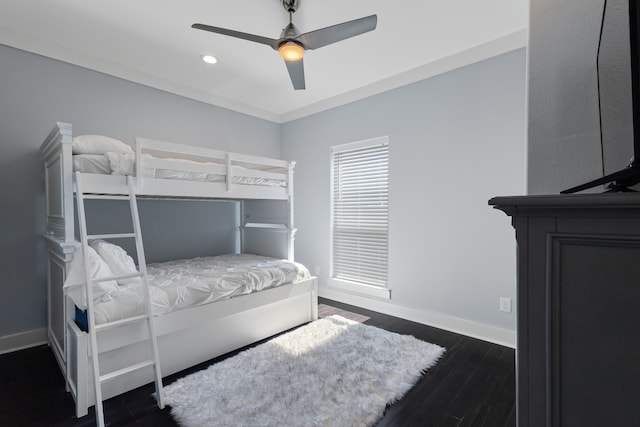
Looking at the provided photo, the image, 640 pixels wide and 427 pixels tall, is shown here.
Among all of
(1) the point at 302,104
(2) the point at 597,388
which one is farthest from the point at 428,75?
(2) the point at 597,388

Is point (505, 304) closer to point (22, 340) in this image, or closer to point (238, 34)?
point (238, 34)

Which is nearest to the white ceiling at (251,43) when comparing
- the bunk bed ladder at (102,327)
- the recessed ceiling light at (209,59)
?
the recessed ceiling light at (209,59)

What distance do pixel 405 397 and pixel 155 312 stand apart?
5.60 ft

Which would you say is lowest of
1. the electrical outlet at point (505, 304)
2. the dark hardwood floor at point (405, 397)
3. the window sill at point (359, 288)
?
the dark hardwood floor at point (405, 397)

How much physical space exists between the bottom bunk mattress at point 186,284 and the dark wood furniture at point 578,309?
2057mm

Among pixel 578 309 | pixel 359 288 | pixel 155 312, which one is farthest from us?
pixel 359 288

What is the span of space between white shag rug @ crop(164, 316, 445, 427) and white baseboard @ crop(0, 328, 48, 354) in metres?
1.59

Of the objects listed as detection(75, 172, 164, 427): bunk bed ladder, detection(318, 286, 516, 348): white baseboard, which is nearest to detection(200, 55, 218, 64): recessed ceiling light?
detection(75, 172, 164, 427): bunk bed ladder

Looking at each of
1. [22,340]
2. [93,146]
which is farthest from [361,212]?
[22,340]

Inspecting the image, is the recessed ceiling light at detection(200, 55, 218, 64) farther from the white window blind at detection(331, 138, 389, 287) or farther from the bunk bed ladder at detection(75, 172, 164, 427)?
the white window blind at detection(331, 138, 389, 287)

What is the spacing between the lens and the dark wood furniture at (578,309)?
0.56 m

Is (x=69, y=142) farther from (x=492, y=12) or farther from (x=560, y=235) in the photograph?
(x=492, y=12)

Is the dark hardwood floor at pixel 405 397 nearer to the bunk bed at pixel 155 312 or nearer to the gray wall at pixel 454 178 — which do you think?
the bunk bed at pixel 155 312

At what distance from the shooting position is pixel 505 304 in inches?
100
